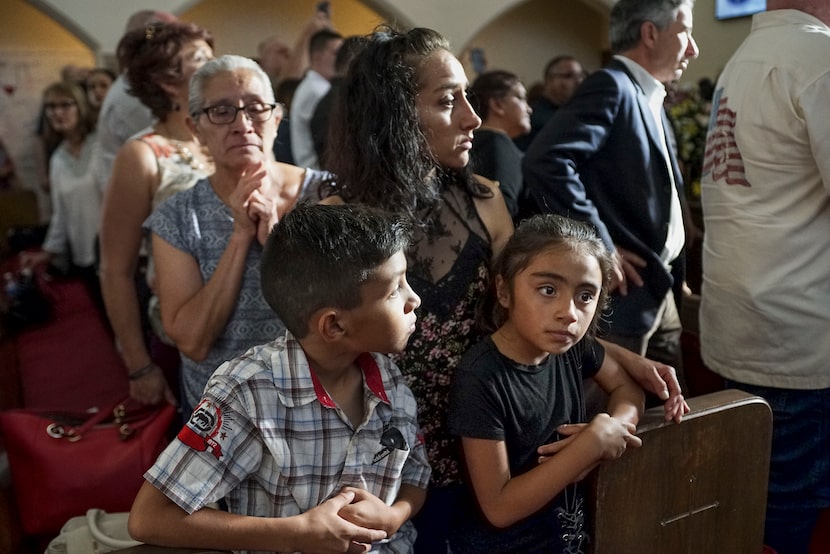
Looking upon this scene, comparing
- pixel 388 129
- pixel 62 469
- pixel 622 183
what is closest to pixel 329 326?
pixel 388 129

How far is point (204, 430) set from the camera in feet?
3.94

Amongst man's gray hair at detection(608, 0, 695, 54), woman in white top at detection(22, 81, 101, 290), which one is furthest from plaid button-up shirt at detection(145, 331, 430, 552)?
woman in white top at detection(22, 81, 101, 290)

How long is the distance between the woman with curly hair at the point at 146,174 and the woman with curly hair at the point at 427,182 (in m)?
0.64

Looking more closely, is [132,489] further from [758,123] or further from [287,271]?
[758,123]

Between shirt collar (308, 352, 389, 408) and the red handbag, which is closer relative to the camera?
shirt collar (308, 352, 389, 408)

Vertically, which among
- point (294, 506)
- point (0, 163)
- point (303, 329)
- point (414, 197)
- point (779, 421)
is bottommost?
point (0, 163)

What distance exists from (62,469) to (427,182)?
1.05 m

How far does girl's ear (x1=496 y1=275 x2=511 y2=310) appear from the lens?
150 centimetres

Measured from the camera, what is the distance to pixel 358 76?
160 cm

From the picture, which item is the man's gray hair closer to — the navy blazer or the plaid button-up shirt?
the navy blazer

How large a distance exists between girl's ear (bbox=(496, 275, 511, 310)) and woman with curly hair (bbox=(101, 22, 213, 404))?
2.95ft

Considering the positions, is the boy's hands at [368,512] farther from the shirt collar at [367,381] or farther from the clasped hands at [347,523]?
the shirt collar at [367,381]

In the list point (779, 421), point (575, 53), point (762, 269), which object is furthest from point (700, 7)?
point (575, 53)

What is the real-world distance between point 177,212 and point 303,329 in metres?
0.61
